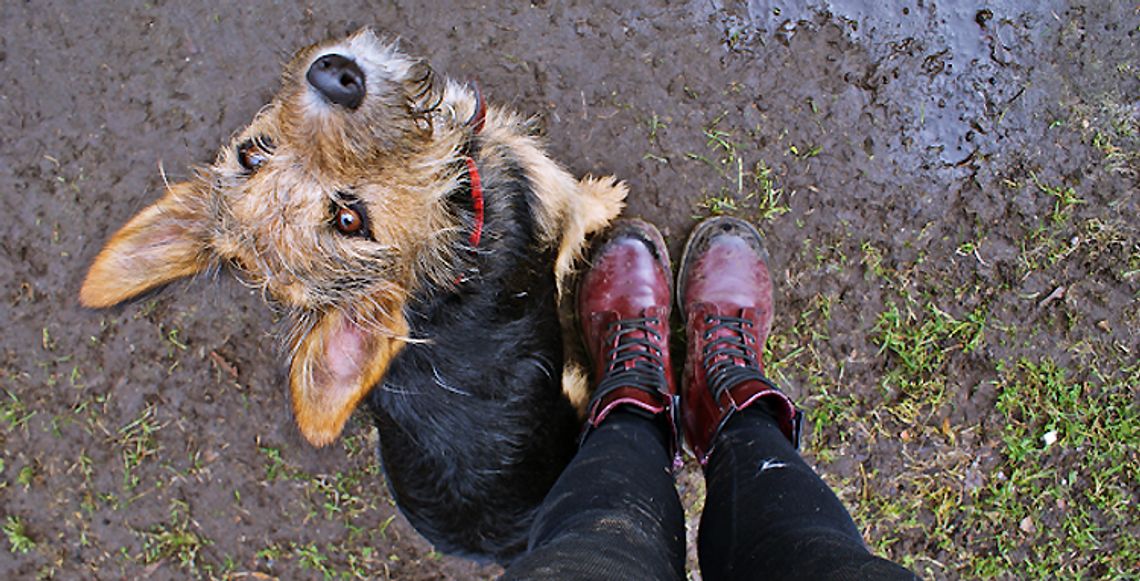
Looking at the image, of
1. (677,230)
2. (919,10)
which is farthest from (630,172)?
(919,10)

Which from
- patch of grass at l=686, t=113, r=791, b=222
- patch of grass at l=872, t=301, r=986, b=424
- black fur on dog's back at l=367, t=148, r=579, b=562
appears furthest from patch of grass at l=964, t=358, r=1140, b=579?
black fur on dog's back at l=367, t=148, r=579, b=562

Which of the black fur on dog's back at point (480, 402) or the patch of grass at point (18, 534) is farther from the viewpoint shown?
the patch of grass at point (18, 534)

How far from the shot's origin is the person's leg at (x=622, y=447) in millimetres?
2064

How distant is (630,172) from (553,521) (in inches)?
69.6

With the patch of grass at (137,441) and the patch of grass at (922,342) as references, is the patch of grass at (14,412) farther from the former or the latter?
the patch of grass at (922,342)

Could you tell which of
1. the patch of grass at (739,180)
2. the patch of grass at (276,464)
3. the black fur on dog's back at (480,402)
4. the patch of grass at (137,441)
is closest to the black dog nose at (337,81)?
the black fur on dog's back at (480,402)

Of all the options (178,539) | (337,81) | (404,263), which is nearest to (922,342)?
(404,263)

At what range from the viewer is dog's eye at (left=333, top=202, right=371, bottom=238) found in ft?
7.51

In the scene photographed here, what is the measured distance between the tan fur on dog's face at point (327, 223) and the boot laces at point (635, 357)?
93cm

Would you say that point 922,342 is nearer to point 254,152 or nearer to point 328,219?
point 328,219

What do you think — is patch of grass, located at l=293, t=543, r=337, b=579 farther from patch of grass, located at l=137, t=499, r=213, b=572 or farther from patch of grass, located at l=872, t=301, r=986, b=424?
patch of grass, located at l=872, t=301, r=986, b=424

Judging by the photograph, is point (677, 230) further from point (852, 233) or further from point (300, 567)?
point (300, 567)

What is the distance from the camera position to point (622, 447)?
104 inches

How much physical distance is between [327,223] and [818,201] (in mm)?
2235
